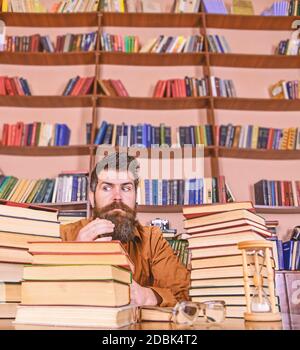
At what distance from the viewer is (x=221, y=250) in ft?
3.49

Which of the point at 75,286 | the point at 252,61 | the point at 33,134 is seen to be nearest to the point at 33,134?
the point at 33,134

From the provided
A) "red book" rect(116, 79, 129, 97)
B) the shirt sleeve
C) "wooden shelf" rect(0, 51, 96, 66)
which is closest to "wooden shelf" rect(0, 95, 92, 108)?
"red book" rect(116, 79, 129, 97)

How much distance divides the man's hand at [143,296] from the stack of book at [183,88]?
2340mm

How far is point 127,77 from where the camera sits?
359cm

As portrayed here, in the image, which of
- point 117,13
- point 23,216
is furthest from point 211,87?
point 23,216

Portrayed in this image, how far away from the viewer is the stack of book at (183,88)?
333cm

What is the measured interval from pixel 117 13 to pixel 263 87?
135 cm

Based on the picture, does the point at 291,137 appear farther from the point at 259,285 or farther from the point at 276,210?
the point at 259,285

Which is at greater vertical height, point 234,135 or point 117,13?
point 117,13

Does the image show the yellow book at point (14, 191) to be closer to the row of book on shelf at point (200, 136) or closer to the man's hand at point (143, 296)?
the row of book on shelf at point (200, 136)

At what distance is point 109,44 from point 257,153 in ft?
4.75

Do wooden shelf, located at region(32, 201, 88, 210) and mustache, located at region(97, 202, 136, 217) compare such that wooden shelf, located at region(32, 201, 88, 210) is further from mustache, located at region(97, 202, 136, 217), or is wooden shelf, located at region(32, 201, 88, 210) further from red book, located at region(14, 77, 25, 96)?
mustache, located at region(97, 202, 136, 217)

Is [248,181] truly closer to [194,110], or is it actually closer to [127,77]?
[194,110]

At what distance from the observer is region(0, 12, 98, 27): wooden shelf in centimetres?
354
